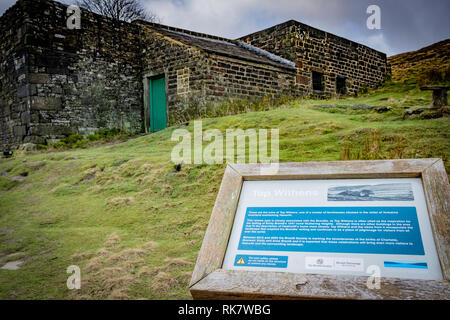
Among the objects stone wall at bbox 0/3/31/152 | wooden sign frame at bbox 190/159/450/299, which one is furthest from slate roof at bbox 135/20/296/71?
wooden sign frame at bbox 190/159/450/299

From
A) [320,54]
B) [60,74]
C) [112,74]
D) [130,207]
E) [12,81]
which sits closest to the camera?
[130,207]

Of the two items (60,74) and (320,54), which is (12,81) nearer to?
(60,74)

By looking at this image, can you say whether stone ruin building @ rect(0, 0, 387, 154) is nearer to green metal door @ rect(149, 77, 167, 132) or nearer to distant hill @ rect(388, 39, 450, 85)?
green metal door @ rect(149, 77, 167, 132)

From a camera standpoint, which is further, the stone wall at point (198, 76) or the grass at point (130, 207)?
the stone wall at point (198, 76)

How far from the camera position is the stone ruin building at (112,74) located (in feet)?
40.3

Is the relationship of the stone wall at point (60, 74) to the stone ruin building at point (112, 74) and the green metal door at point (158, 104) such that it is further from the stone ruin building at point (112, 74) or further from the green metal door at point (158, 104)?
the green metal door at point (158, 104)

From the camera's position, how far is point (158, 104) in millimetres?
14688

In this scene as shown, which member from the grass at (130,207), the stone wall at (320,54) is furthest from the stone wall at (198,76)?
the grass at (130,207)

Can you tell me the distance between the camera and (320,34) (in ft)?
57.5

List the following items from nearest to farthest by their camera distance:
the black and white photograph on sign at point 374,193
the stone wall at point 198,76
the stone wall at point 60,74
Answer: the black and white photograph on sign at point 374,193 → the stone wall at point 60,74 → the stone wall at point 198,76

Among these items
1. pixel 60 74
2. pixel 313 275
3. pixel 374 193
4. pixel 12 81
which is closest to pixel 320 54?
pixel 60 74

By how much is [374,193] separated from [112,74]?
Answer: 12937 mm

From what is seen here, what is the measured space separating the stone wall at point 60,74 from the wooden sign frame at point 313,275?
10.8 m
